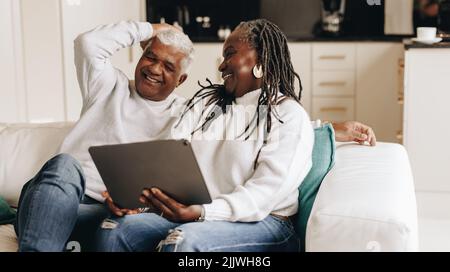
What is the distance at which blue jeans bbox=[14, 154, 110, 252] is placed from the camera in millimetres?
1847

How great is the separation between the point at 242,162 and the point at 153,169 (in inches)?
11.9

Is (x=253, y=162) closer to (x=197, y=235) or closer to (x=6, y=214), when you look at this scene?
(x=197, y=235)

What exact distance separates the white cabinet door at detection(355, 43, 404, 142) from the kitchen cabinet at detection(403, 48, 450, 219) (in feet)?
2.81

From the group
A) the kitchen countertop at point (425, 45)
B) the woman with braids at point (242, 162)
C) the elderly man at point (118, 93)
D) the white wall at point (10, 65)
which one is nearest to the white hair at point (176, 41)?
the elderly man at point (118, 93)

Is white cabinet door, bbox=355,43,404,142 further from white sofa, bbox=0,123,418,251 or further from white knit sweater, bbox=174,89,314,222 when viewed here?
white knit sweater, bbox=174,89,314,222

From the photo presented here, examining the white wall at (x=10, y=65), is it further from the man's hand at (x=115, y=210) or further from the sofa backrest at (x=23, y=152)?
the man's hand at (x=115, y=210)

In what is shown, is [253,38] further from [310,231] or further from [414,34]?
[414,34]

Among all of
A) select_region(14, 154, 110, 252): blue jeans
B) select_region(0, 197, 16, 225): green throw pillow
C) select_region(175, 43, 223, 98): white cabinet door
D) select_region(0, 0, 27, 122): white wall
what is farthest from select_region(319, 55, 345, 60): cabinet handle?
select_region(14, 154, 110, 252): blue jeans

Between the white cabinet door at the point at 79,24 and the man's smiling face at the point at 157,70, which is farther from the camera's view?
the white cabinet door at the point at 79,24

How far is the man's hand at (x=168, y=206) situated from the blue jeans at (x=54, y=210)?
203 mm

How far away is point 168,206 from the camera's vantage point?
1855mm

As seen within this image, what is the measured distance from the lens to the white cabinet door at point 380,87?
4.84 m

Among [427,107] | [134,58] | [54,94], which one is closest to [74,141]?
[54,94]

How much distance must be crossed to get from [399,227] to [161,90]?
92 cm
